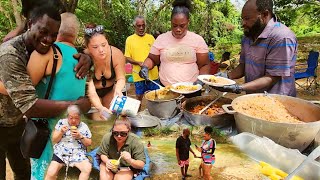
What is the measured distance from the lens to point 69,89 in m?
1.50

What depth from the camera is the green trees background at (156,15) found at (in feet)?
27.8

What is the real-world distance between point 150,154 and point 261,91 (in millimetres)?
877

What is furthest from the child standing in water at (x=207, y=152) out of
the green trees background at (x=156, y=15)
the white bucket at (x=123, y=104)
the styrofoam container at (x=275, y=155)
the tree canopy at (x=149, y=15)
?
the tree canopy at (x=149, y=15)

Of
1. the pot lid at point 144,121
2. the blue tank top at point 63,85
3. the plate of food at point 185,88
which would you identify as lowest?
the pot lid at point 144,121

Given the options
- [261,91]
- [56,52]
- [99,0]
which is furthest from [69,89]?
[99,0]

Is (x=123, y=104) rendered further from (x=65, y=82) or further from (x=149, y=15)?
(x=149, y=15)

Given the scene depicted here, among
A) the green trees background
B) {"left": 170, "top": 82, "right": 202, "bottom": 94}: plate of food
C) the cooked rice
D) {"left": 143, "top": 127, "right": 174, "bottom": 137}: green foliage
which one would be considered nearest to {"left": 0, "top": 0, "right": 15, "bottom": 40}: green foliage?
the green trees background

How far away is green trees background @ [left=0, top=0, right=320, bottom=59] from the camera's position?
848cm

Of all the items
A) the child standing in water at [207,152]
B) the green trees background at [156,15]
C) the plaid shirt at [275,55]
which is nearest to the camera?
the child standing in water at [207,152]

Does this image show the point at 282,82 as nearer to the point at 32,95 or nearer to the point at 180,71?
the point at 180,71

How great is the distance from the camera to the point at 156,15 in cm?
980

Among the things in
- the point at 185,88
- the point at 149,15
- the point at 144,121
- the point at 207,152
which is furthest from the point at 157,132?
the point at 149,15

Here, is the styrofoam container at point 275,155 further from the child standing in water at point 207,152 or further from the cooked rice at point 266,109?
the child standing in water at point 207,152

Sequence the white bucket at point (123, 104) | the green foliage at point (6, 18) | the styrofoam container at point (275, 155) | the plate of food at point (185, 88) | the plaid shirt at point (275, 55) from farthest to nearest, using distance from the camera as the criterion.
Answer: the green foliage at point (6, 18) < the plate of food at point (185, 88) < the plaid shirt at point (275, 55) < the white bucket at point (123, 104) < the styrofoam container at point (275, 155)
